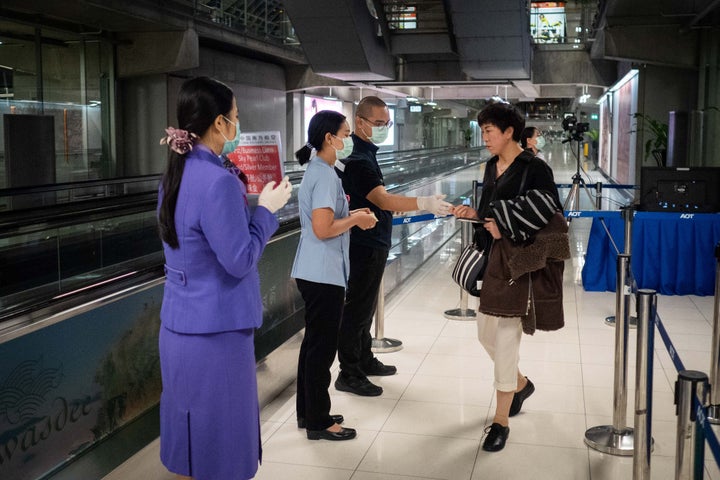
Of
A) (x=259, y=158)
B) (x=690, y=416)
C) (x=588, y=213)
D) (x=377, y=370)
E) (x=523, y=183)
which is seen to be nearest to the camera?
(x=690, y=416)

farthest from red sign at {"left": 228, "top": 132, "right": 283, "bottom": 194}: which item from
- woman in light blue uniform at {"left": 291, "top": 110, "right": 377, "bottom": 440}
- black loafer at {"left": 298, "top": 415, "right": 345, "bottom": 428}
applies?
black loafer at {"left": 298, "top": 415, "right": 345, "bottom": 428}

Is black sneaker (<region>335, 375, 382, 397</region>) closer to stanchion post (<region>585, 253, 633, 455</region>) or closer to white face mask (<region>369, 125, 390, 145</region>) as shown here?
stanchion post (<region>585, 253, 633, 455</region>)

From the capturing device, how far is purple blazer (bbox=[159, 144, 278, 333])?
2.35m

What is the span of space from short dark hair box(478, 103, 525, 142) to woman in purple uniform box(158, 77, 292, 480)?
65.0 inches

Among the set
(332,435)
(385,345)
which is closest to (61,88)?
(385,345)

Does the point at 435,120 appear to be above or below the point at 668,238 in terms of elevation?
above

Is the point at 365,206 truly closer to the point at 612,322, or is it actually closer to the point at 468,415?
the point at 468,415

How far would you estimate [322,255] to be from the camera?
3834mm

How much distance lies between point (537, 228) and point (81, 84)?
14.5 m

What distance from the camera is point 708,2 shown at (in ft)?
40.3

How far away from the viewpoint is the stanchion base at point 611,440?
3904mm

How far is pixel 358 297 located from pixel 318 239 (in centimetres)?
82

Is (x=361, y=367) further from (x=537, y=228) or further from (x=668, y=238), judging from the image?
(x=668, y=238)

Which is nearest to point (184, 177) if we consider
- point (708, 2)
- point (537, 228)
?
point (537, 228)
